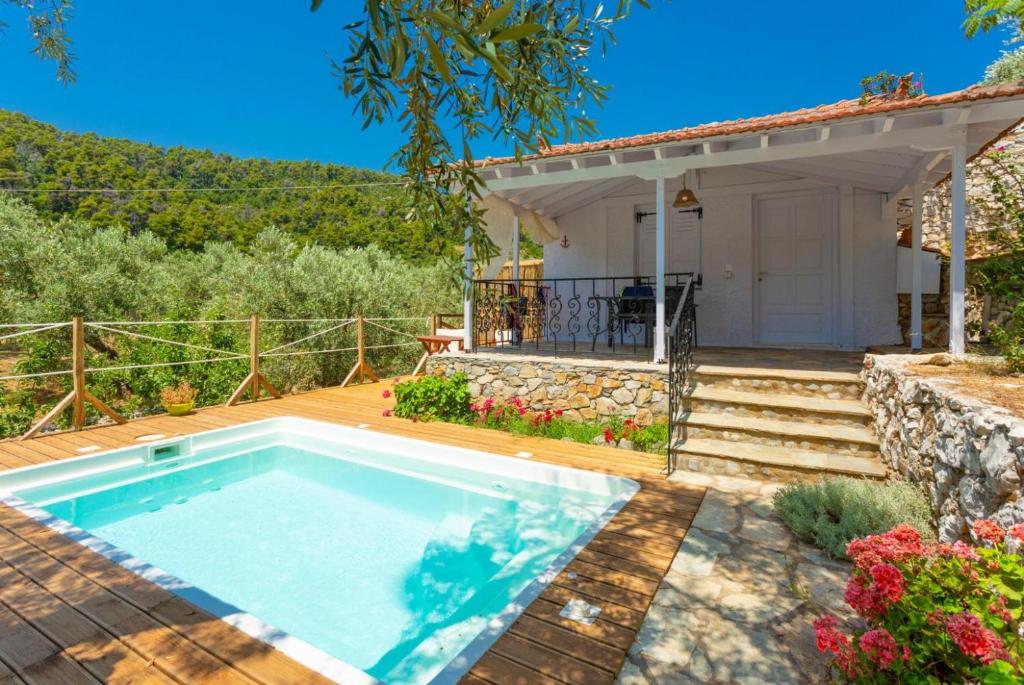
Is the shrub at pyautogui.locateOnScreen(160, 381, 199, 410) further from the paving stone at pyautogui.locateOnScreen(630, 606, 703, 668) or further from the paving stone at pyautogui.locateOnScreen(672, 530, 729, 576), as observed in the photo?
the paving stone at pyautogui.locateOnScreen(630, 606, 703, 668)

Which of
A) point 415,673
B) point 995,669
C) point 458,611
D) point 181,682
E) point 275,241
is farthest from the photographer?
point 275,241

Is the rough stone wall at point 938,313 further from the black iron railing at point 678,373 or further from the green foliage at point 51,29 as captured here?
the green foliage at point 51,29

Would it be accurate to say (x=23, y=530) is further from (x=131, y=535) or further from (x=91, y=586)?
(x=91, y=586)

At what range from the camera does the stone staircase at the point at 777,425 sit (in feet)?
15.1

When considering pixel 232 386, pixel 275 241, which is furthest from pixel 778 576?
pixel 275 241

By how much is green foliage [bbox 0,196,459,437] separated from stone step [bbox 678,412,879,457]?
27.2 ft

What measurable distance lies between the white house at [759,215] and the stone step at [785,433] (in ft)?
3.83

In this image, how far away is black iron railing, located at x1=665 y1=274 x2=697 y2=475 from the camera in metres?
5.07

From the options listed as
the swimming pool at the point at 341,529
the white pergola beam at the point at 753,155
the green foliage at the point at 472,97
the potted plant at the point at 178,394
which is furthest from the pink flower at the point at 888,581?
the potted plant at the point at 178,394

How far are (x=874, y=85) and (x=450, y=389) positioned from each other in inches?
427

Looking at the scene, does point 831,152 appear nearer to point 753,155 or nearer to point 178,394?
point 753,155

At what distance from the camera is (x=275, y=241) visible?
1476 centimetres

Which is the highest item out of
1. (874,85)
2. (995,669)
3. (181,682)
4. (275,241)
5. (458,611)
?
(874,85)

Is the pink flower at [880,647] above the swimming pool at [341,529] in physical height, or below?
above
